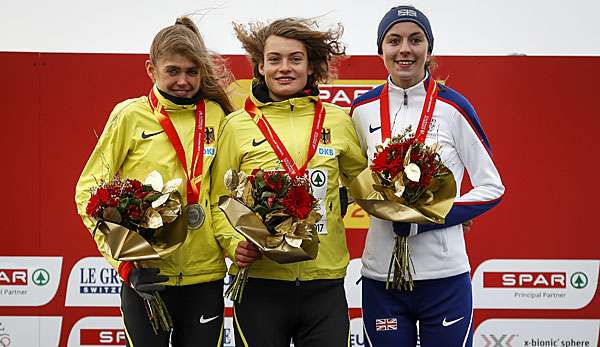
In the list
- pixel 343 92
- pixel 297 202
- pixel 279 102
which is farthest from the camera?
pixel 343 92

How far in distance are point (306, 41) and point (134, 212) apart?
902mm

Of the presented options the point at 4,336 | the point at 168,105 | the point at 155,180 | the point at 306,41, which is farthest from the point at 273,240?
the point at 4,336

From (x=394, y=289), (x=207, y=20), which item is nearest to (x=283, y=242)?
(x=394, y=289)

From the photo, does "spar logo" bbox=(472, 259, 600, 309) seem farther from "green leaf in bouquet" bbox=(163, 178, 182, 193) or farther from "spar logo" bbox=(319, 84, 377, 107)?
"green leaf in bouquet" bbox=(163, 178, 182, 193)

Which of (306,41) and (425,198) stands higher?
(306,41)

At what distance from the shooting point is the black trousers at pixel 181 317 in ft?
9.66

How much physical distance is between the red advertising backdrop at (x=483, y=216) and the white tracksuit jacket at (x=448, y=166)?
3.78 feet

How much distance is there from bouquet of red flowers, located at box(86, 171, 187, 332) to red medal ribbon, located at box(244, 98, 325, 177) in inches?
14.4

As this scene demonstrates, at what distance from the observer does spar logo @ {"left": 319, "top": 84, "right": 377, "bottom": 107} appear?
13.8ft

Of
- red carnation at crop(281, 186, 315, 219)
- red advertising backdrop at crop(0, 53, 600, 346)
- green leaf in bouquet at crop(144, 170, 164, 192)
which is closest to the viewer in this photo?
red carnation at crop(281, 186, 315, 219)

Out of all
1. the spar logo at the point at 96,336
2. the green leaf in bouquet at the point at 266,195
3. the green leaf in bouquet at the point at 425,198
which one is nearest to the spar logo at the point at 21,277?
the spar logo at the point at 96,336

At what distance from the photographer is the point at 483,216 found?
423cm

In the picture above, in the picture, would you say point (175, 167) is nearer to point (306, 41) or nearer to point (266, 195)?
point (266, 195)

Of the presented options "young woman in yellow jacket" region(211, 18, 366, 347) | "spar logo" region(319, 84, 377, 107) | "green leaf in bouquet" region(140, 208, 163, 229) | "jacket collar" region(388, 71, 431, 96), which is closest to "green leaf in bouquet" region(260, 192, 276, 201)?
"young woman in yellow jacket" region(211, 18, 366, 347)
